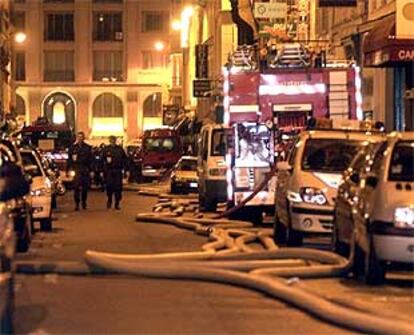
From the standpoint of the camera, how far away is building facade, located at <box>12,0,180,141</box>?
9050 centimetres

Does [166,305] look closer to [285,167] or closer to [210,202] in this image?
[285,167]

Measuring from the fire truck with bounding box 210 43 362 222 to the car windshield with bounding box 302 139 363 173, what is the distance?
473 centimetres

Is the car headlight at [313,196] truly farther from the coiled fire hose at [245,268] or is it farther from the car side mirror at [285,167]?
the coiled fire hose at [245,268]

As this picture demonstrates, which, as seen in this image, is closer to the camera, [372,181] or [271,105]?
[372,181]

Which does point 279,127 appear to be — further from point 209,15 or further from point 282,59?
point 209,15

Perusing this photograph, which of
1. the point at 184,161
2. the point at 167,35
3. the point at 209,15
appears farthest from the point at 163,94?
the point at 184,161

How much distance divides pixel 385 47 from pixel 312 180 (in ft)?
30.4

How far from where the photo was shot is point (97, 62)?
304 ft

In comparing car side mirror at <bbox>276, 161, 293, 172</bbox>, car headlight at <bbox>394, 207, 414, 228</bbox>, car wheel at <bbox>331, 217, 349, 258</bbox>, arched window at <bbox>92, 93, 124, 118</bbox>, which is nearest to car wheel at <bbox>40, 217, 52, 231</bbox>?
car side mirror at <bbox>276, 161, 293, 172</bbox>

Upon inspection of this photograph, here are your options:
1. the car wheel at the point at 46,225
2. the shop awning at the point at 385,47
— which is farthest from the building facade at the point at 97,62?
the car wheel at the point at 46,225

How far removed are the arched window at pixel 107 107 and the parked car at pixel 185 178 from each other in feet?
169

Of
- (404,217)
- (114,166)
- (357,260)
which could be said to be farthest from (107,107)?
(404,217)

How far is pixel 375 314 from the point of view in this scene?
40.2ft

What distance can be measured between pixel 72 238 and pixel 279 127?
563 cm
